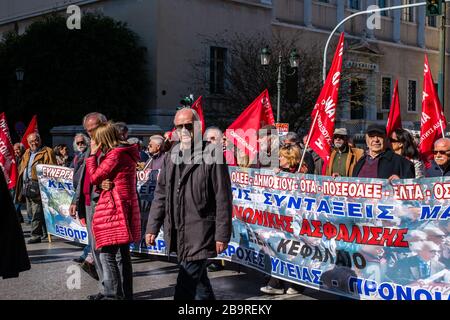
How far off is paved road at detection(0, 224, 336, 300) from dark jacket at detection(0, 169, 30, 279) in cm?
296

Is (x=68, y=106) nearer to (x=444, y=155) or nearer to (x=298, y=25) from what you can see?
(x=298, y=25)

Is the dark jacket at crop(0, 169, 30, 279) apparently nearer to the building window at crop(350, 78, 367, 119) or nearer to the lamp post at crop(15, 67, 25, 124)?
the lamp post at crop(15, 67, 25, 124)

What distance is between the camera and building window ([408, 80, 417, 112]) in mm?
44000

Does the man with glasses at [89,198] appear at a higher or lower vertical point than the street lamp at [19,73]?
lower

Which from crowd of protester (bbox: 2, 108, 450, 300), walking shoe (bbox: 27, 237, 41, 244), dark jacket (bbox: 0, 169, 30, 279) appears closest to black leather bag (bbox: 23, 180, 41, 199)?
walking shoe (bbox: 27, 237, 41, 244)

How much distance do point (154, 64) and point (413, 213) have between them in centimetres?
2412

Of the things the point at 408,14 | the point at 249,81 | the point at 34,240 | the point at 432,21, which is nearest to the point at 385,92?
the point at 408,14

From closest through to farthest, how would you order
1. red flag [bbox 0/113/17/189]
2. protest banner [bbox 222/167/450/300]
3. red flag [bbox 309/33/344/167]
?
protest banner [bbox 222/167/450/300] < red flag [bbox 309/33/344/167] < red flag [bbox 0/113/17/189]

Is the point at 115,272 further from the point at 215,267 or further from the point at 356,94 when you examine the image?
the point at 356,94

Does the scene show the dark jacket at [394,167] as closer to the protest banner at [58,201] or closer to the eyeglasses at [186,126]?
the eyeglasses at [186,126]

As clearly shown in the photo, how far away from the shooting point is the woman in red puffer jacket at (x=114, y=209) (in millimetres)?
6027

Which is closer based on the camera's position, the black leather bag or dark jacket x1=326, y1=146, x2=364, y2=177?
dark jacket x1=326, y1=146, x2=364, y2=177

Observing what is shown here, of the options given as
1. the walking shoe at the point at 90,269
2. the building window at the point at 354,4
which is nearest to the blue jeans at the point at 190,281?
the walking shoe at the point at 90,269

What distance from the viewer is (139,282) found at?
7770 mm
